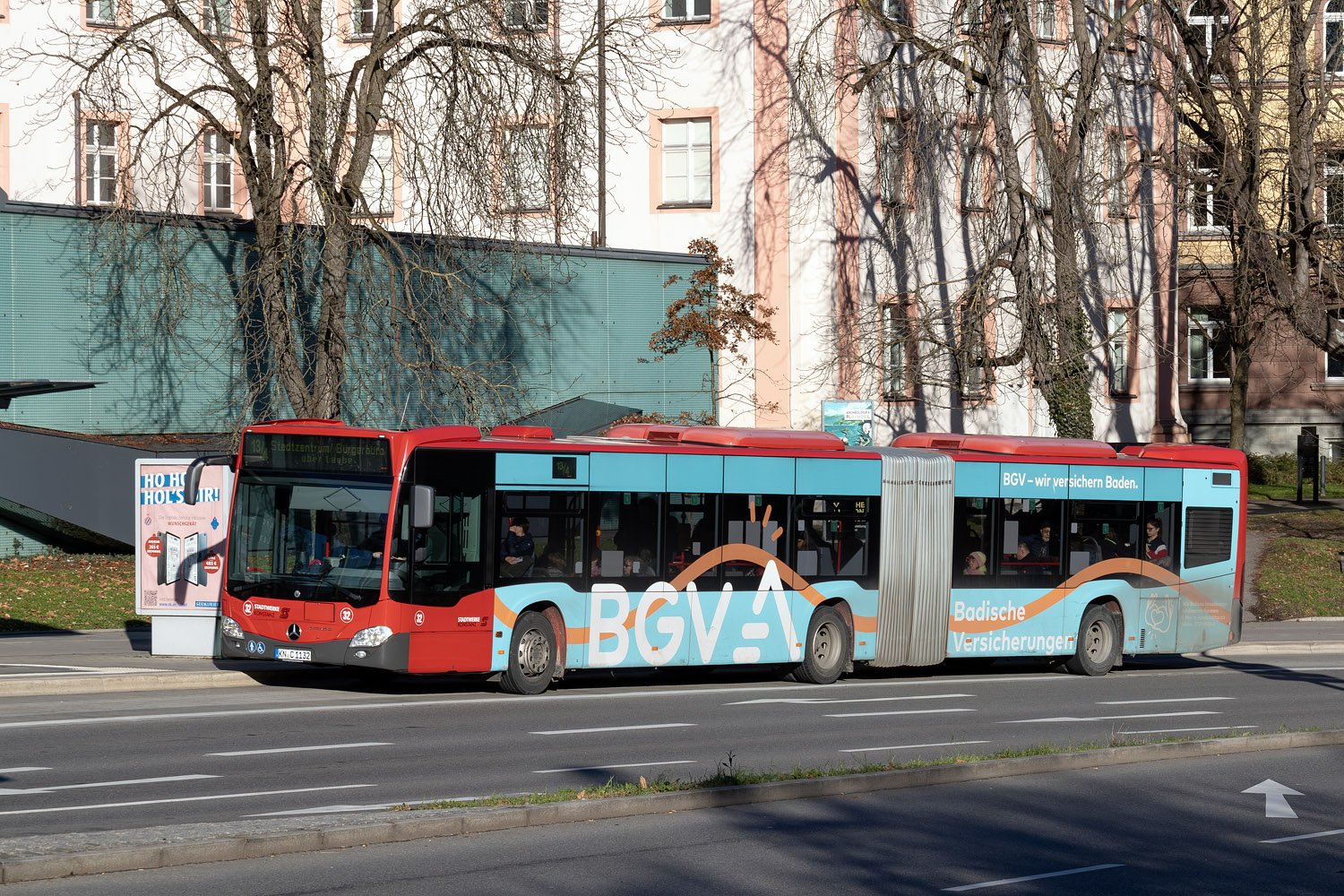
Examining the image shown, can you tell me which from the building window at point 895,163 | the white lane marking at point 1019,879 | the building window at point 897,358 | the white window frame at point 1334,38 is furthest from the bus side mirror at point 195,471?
the white window frame at point 1334,38

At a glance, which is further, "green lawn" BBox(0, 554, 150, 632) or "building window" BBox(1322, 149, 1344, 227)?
"building window" BBox(1322, 149, 1344, 227)

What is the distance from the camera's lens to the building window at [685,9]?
3738 cm

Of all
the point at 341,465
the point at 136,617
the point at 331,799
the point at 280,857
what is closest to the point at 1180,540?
the point at 341,465

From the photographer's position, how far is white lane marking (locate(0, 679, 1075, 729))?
1509 cm

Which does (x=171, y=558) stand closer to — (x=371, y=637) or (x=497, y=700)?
(x=371, y=637)

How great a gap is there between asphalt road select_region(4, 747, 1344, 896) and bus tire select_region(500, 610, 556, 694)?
22.8 ft

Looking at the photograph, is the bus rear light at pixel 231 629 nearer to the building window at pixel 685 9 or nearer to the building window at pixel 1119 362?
the building window at pixel 685 9

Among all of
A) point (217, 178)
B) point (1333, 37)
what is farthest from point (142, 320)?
point (1333, 37)

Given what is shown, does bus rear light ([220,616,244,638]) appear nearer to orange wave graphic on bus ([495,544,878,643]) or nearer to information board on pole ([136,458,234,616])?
information board on pole ([136,458,234,616])

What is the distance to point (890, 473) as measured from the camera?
21.5m

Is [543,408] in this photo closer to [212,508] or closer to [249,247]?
[249,247]

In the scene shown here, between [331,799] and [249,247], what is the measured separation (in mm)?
19165

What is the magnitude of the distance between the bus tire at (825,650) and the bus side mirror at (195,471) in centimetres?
726

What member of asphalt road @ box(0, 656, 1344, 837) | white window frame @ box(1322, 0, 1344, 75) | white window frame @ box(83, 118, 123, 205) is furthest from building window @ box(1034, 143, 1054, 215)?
white window frame @ box(83, 118, 123, 205)
